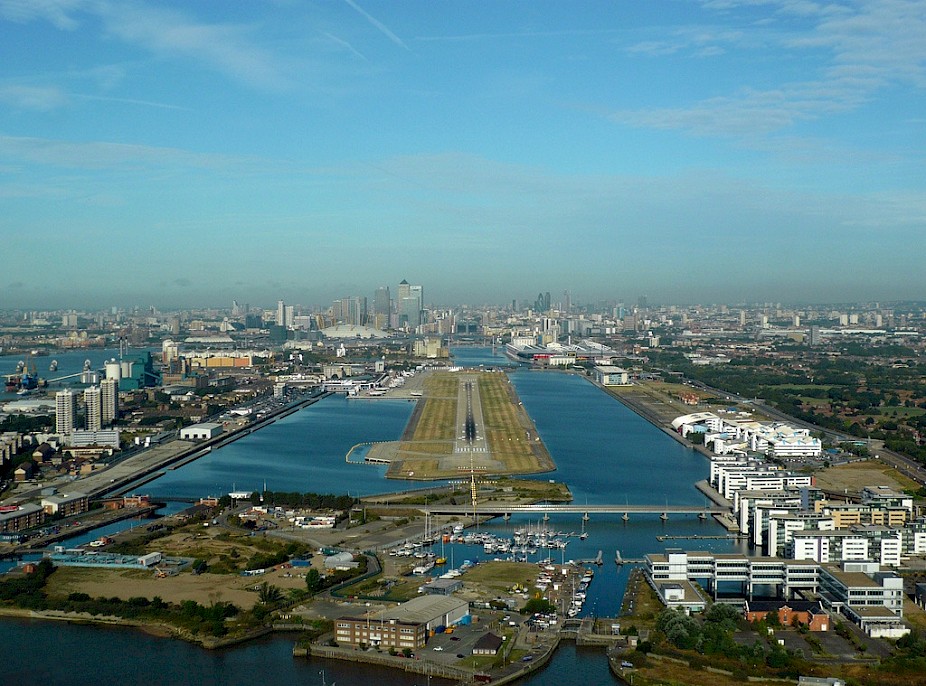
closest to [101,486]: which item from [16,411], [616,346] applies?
[16,411]

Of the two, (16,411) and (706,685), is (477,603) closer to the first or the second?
(706,685)

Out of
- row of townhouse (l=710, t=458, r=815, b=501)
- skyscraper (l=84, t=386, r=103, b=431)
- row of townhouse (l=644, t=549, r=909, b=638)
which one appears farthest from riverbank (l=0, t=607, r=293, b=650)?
Answer: skyscraper (l=84, t=386, r=103, b=431)

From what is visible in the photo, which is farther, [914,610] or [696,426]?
[696,426]

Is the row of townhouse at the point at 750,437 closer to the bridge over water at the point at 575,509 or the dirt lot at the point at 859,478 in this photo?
the dirt lot at the point at 859,478

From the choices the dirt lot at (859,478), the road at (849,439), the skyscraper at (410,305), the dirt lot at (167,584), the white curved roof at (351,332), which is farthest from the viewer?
the skyscraper at (410,305)

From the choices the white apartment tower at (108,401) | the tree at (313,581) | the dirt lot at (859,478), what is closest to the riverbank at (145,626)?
the tree at (313,581)

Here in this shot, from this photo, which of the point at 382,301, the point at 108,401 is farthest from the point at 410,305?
the point at 108,401
